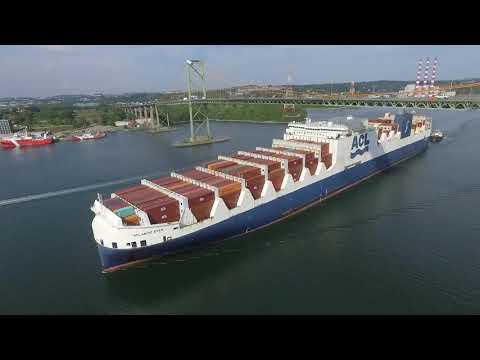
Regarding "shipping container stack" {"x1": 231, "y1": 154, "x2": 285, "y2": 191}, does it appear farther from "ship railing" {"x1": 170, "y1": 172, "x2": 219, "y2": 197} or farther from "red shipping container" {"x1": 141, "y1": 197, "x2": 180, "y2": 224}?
"red shipping container" {"x1": 141, "y1": 197, "x2": 180, "y2": 224}

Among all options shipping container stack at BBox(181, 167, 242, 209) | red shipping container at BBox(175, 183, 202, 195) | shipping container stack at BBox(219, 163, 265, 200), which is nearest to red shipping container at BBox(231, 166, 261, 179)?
shipping container stack at BBox(219, 163, 265, 200)

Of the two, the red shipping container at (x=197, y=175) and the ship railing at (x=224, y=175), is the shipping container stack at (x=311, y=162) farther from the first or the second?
the red shipping container at (x=197, y=175)

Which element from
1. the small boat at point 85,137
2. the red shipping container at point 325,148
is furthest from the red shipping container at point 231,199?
the small boat at point 85,137

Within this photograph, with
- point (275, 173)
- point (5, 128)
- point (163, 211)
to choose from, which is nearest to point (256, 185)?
point (275, 173)

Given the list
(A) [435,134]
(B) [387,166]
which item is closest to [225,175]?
(B) [387,166]

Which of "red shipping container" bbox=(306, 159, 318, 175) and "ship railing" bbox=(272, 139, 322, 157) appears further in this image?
"ship railing" bbox=(272, 139, 322, 157)

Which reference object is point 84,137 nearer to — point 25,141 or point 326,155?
point 25,141
